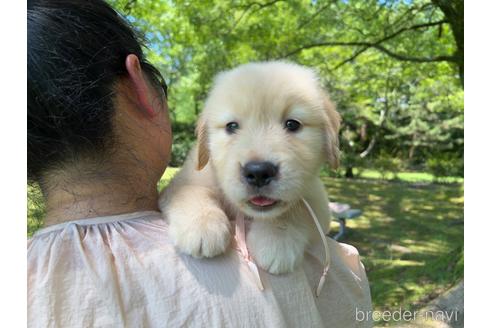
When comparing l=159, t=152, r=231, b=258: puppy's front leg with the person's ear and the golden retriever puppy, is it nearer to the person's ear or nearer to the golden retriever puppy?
the golden retriever puppy

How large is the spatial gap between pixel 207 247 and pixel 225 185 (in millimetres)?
346

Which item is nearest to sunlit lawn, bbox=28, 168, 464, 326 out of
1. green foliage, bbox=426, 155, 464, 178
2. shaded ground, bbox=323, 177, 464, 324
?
shaded ground, bbox=323, 177, 464, 324

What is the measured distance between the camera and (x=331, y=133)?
2.04 meters

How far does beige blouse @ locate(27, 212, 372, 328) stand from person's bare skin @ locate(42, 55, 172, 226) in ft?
0.24

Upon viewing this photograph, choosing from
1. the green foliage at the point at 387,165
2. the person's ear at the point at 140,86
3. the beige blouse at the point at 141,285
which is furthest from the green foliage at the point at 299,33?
the green foliage at the point at 387,165

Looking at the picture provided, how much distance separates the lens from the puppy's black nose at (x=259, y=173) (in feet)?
5.35

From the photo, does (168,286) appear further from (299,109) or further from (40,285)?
(299,109)

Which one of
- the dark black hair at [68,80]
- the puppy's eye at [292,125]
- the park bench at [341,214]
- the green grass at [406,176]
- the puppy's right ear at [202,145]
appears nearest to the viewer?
the dark black hair at [68,80]

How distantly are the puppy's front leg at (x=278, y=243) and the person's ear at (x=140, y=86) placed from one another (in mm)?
617

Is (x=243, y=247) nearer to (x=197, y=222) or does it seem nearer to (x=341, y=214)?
(x=197, y=222)

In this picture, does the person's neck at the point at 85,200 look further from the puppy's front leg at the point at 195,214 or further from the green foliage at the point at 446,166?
the green foliage at the point at 446,166
